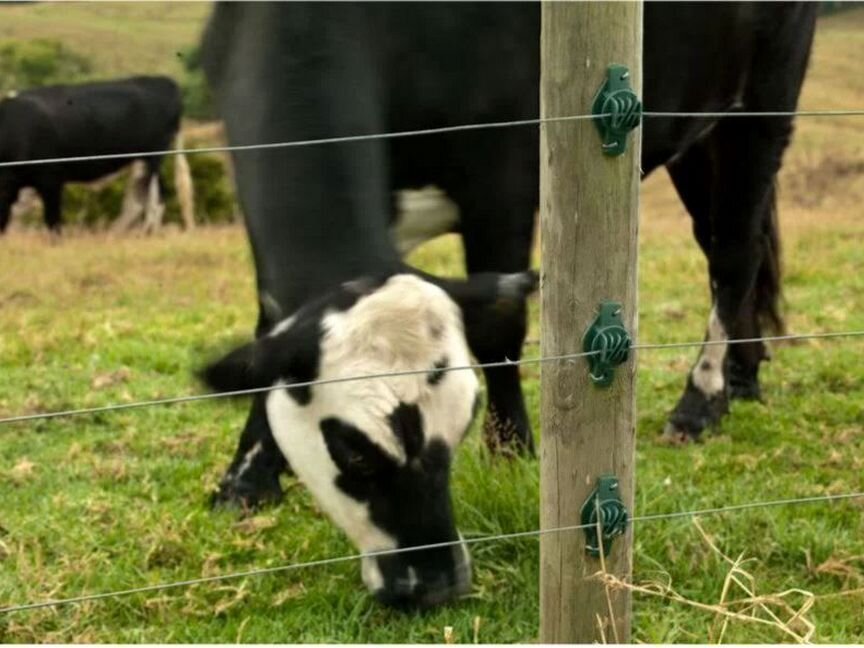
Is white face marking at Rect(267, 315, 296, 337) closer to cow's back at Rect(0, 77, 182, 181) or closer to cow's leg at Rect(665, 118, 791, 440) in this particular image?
cow's leg at Rect(665, 118, 791, 440)

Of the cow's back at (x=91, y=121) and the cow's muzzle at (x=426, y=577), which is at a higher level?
the cow's muzzle at (x=426, y=577)

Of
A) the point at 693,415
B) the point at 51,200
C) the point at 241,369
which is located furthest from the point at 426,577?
the point at 51,200

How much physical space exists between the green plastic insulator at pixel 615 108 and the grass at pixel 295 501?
117cm

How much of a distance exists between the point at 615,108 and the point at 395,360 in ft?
2.95

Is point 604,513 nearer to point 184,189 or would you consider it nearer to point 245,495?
point 245,495

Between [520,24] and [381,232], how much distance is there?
134 centimetres

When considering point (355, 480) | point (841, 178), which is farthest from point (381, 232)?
point (841, 178)

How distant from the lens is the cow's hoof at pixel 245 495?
13.4ft

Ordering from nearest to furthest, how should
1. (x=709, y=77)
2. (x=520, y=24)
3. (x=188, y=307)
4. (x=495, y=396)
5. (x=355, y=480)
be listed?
1. (x=355, y=480)
2. (x=520, y=24)
3. (x=495, y=396)
4. (x=709, y=77)
5. (x=188, y=307)

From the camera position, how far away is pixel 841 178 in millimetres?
17109

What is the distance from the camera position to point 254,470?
4.24 metres

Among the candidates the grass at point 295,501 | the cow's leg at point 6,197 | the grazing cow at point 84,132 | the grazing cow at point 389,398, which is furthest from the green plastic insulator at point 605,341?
the cow's leg at point 6,197

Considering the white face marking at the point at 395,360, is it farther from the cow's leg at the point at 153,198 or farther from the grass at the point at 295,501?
the cow's leg at the point at 153,198

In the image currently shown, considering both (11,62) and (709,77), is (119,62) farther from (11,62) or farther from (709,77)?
(709,77)
